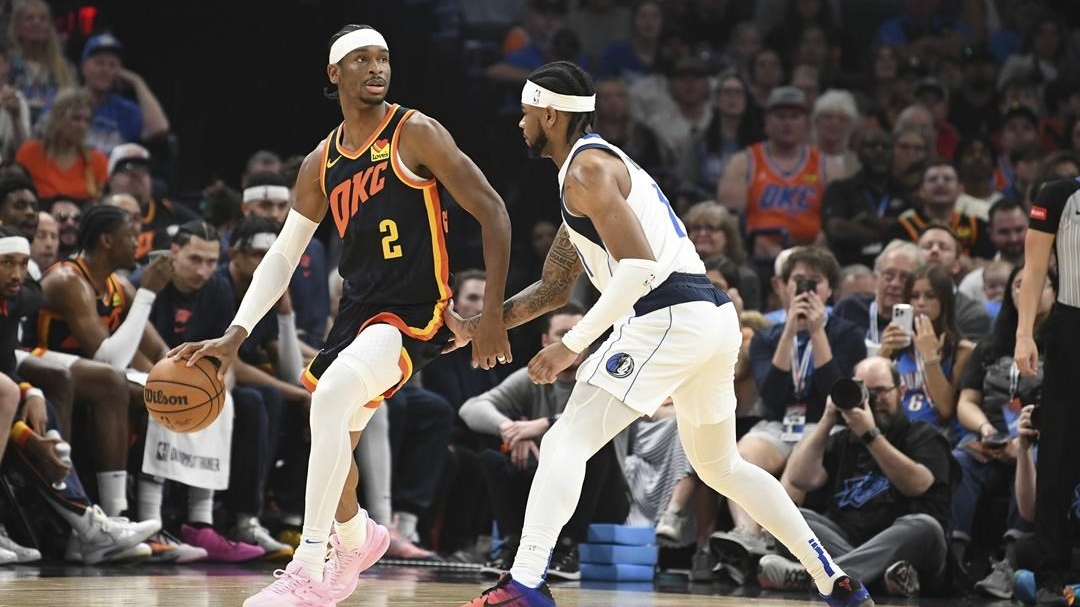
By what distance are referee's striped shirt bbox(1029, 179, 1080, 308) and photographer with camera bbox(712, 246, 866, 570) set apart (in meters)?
1.54

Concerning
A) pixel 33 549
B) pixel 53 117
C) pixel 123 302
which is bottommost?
pixel 33 549

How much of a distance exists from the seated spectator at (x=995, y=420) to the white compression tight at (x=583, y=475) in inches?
106

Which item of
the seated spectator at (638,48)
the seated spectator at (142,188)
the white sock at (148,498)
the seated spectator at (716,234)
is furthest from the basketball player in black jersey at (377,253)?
the seated spectator at (638,48)

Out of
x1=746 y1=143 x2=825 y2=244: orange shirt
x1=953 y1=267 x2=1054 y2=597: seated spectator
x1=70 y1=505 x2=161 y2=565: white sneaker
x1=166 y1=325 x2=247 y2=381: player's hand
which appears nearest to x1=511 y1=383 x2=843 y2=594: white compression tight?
x1=166 y1=325 x2=247 y2=381: player's hand

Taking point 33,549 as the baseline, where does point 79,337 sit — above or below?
above

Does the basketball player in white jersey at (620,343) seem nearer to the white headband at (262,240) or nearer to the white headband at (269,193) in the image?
the white headband at (262,240)

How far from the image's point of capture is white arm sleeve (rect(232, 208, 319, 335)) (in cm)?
569

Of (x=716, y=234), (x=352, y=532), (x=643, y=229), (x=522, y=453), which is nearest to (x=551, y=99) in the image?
(x=643, y=229)

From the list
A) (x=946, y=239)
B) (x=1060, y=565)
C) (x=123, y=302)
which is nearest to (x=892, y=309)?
(x=946, y=239)

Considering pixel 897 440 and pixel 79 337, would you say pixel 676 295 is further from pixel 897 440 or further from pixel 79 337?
pixel 79 337

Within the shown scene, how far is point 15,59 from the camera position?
11117 mm

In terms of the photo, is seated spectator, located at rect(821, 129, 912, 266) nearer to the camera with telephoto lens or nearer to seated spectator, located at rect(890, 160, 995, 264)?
seated spectator, located at rect(890, 160, 995, 264)

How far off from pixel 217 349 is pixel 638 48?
29.7ft

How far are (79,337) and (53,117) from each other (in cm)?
253
